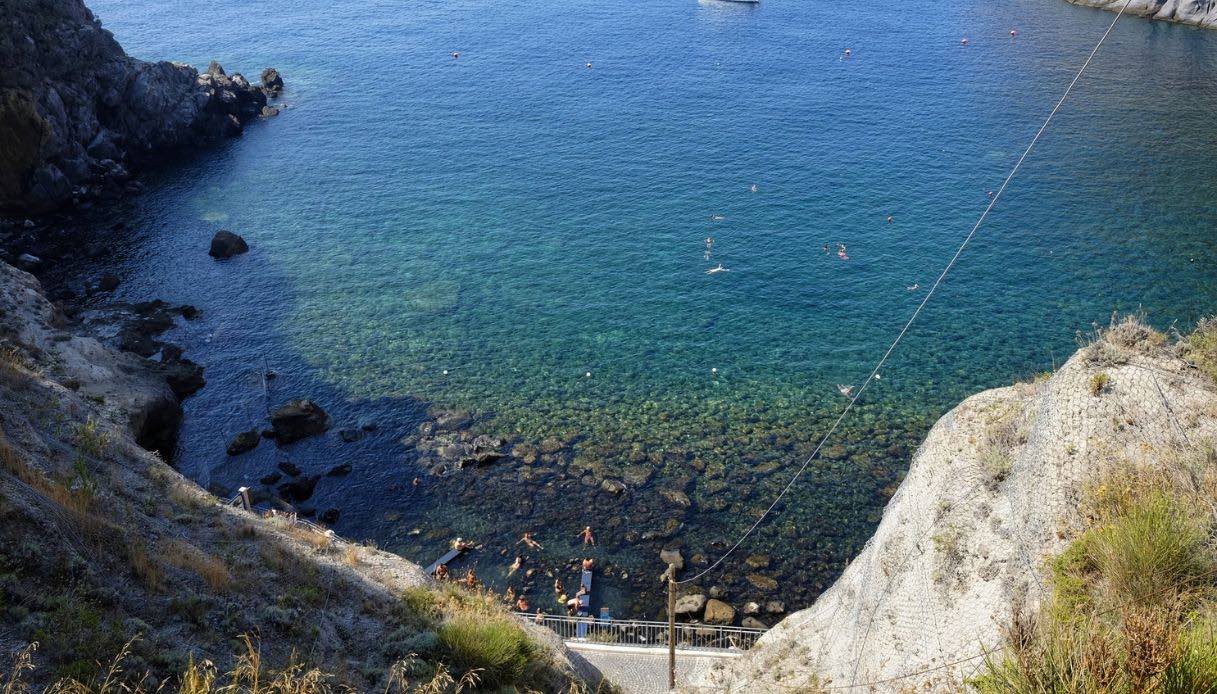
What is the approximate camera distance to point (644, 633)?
24.5m

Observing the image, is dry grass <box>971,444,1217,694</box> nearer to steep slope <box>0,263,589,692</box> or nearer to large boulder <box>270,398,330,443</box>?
steep slope <box>0,263,589,692</box>

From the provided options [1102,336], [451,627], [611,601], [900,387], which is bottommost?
[611,601]

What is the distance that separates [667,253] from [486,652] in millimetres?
34979

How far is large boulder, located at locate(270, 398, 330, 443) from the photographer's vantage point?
32.8m

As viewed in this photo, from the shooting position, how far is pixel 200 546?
1608cm

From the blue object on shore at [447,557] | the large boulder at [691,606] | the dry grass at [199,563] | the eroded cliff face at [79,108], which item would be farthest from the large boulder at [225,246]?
the dry grass at [199,563]

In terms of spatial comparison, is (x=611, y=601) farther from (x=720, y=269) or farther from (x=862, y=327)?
(x=720, y=269)

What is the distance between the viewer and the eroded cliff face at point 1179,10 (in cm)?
7725

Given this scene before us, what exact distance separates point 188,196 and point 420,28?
43.0 m

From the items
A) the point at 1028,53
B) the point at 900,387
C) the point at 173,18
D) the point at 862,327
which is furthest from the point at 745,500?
the point at 173,18

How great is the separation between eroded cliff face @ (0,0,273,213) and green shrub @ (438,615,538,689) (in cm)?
4866

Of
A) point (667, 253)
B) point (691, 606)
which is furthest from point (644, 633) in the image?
point (667, 253)

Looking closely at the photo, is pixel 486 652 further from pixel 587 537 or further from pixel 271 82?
pixel 271 82

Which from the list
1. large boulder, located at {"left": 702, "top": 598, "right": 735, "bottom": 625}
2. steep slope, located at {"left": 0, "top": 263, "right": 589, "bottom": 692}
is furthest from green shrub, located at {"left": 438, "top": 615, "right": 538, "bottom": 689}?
large boulder, located at {"left": 702, "top": 598, "right": 735, "bottom": 625}
